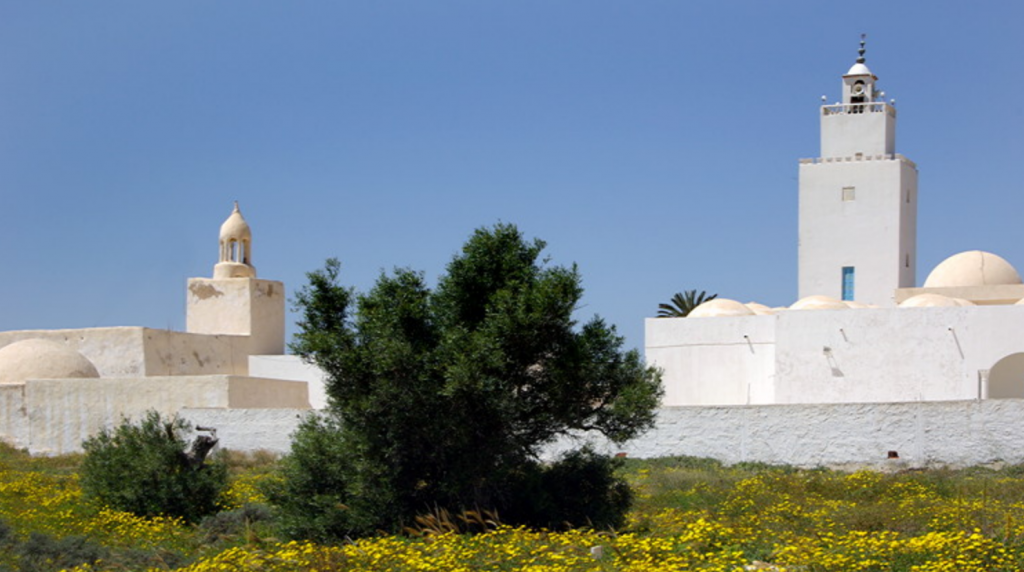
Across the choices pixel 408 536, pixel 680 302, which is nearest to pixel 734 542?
pixel 408 536

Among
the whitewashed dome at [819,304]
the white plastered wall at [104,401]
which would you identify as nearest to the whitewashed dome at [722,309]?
the whitewashed dome at [819,304]

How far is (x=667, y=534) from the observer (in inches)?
570

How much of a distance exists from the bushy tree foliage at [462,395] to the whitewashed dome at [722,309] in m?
17.6

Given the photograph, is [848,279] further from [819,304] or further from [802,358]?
[802,358]

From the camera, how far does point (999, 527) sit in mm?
13461

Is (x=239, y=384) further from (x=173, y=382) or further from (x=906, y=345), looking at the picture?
(x=906, y=345)

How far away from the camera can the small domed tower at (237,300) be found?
4266 centimetres

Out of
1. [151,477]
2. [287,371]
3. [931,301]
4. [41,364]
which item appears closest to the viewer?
[151,477]

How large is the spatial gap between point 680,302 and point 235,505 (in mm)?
32000

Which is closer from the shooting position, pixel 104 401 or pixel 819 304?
pixel 104 401

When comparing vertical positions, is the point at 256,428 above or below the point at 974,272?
below

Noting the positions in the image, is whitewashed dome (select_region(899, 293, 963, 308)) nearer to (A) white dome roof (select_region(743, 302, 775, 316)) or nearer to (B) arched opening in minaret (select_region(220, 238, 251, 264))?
(A) white dome roof (select_region(743, 302, 775, 316))

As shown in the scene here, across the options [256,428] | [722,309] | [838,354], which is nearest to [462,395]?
[256,428]

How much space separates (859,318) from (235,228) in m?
21.4
